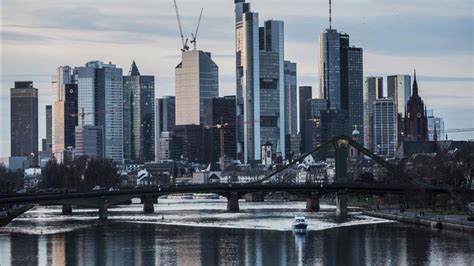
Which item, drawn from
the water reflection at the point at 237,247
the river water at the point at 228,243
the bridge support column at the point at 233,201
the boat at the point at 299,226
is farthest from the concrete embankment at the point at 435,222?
the bridge support column at the point at 233,201

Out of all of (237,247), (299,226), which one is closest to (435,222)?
(299,226)

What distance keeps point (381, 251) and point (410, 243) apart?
6.18 m

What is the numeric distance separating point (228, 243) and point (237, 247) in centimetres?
337

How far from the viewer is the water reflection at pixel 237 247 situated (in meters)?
72.4

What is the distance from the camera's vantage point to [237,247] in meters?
82.1

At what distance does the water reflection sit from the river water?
2.2 inches

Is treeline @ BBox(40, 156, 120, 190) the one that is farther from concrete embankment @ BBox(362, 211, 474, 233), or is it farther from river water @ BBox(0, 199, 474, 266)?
concrete embankment @ BBox(362, 211, 474, 233)

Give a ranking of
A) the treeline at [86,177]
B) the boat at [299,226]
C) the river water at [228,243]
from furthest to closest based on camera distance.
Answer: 1. the treeline at [86,177]
2. the boat at [299,226]
3. the river water at [228,243]

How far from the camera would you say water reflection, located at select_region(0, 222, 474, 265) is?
2849 inches

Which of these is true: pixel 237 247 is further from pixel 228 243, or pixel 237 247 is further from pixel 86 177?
pixel 86 177

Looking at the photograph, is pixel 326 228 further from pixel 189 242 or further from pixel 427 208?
pixel 427 208


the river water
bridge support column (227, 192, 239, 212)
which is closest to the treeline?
bridge support column (227, 192, 239, 212)

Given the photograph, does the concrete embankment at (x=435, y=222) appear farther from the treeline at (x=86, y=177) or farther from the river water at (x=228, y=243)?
the treeline at (x=86, y=177)

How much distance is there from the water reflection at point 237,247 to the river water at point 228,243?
6 cm
